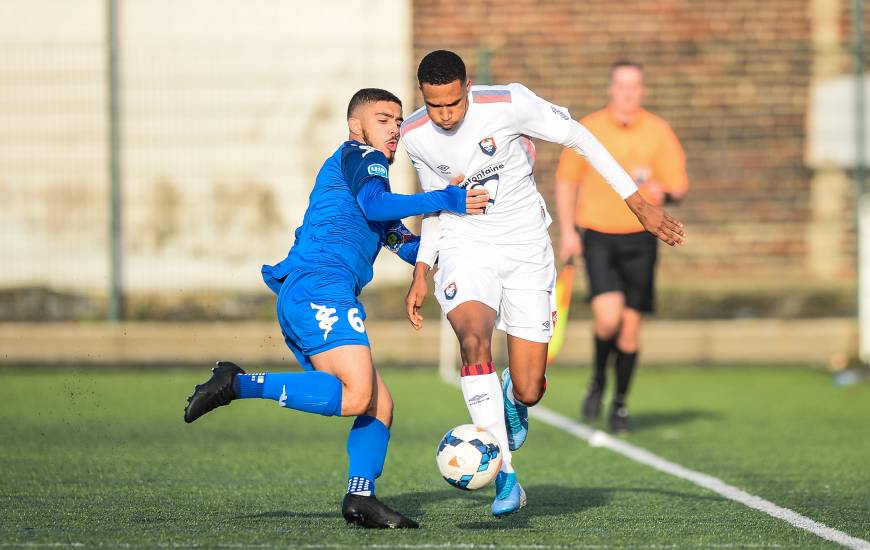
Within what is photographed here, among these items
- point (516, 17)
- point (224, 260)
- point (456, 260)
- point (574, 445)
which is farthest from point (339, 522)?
point (516, 17)

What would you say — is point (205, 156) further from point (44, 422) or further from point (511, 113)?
point (511, 113)

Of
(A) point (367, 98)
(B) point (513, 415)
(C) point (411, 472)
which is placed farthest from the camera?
(C) point (411, 472)

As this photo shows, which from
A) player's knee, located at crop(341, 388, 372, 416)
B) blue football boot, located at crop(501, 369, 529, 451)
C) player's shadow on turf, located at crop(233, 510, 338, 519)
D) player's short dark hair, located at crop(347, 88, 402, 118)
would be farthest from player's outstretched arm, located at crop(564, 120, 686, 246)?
player's shadow on turf, located at crop(233, 510, 338, 519)

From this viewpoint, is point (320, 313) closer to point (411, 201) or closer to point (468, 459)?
point (411, 201)

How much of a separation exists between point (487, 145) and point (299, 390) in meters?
1.44

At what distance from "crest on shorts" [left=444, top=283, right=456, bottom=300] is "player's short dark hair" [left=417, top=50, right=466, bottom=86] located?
0.94 metres

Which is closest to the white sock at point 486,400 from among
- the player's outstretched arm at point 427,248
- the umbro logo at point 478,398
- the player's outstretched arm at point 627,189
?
the umbro logo at point 478,398

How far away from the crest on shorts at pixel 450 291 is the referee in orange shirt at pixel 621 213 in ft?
11.1

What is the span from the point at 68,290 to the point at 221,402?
877cm

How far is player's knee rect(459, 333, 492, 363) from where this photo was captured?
6.10 metres

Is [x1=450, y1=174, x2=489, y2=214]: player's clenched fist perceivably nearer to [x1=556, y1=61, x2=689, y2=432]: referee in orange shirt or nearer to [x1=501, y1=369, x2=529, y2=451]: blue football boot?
[x1=501, y1=369, x2=529, y2=451]: blue football boot

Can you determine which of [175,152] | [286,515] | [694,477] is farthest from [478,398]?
[175,152]

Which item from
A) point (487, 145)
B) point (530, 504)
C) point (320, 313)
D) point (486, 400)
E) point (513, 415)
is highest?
point (487, 145)

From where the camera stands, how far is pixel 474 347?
20.0 feet
